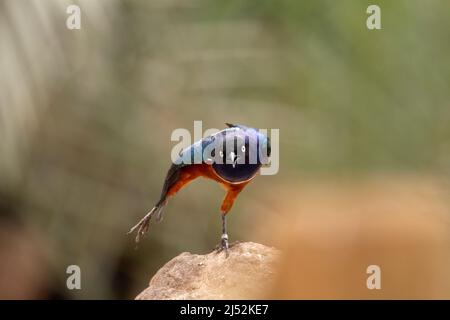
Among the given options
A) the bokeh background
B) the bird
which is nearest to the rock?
the bird

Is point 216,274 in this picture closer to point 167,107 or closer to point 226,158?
point 226,158

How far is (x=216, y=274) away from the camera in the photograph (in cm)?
105

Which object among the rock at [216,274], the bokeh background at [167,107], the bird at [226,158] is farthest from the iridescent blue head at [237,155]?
the bokeh background at [167,107]

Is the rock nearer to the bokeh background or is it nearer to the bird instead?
the bird

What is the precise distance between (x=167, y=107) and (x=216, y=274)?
80 cm

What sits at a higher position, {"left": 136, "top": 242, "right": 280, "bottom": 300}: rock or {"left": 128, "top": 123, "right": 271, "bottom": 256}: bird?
{"left": 128, "top": 123, "right": 271, "bottom": 256}: bird

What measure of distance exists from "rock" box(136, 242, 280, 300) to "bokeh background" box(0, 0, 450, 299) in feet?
0.92

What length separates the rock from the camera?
3.21 ft

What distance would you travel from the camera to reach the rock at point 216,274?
3.21 ft

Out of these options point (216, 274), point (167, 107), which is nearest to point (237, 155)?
point (216, 274)

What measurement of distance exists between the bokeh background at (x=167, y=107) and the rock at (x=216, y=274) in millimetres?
279

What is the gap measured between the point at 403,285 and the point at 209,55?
1.25 meters
